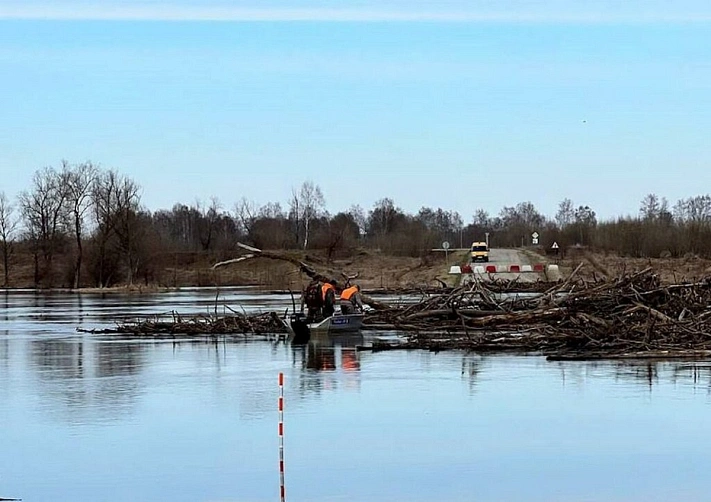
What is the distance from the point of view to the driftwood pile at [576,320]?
91.4 feet

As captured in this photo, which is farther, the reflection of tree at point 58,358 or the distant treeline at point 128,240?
the distant treeline at point 128,240

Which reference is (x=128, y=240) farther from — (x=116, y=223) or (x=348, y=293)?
(x=348, y=293)

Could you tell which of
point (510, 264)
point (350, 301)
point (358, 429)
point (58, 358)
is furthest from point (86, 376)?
point (510, 264)

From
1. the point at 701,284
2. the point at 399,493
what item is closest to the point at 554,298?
the point at 701,284

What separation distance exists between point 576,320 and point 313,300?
314 inches

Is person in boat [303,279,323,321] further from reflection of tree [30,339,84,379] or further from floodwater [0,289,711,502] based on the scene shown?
reflection of tree [30,339,84,379]

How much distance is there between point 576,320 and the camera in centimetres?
3050

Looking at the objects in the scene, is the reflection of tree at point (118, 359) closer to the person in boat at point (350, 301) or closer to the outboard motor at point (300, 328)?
the outboard motor at point (300, 328)

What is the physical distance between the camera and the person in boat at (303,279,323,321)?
34.6 meters

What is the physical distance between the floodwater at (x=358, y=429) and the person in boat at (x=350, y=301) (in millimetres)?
6189

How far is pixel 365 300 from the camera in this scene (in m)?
39.8

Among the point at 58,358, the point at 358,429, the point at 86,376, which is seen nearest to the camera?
the point at 358,429

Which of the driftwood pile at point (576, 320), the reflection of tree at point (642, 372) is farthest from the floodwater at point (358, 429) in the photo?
the driftwood pile at point (576, 320)

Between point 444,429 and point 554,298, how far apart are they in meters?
19.5
